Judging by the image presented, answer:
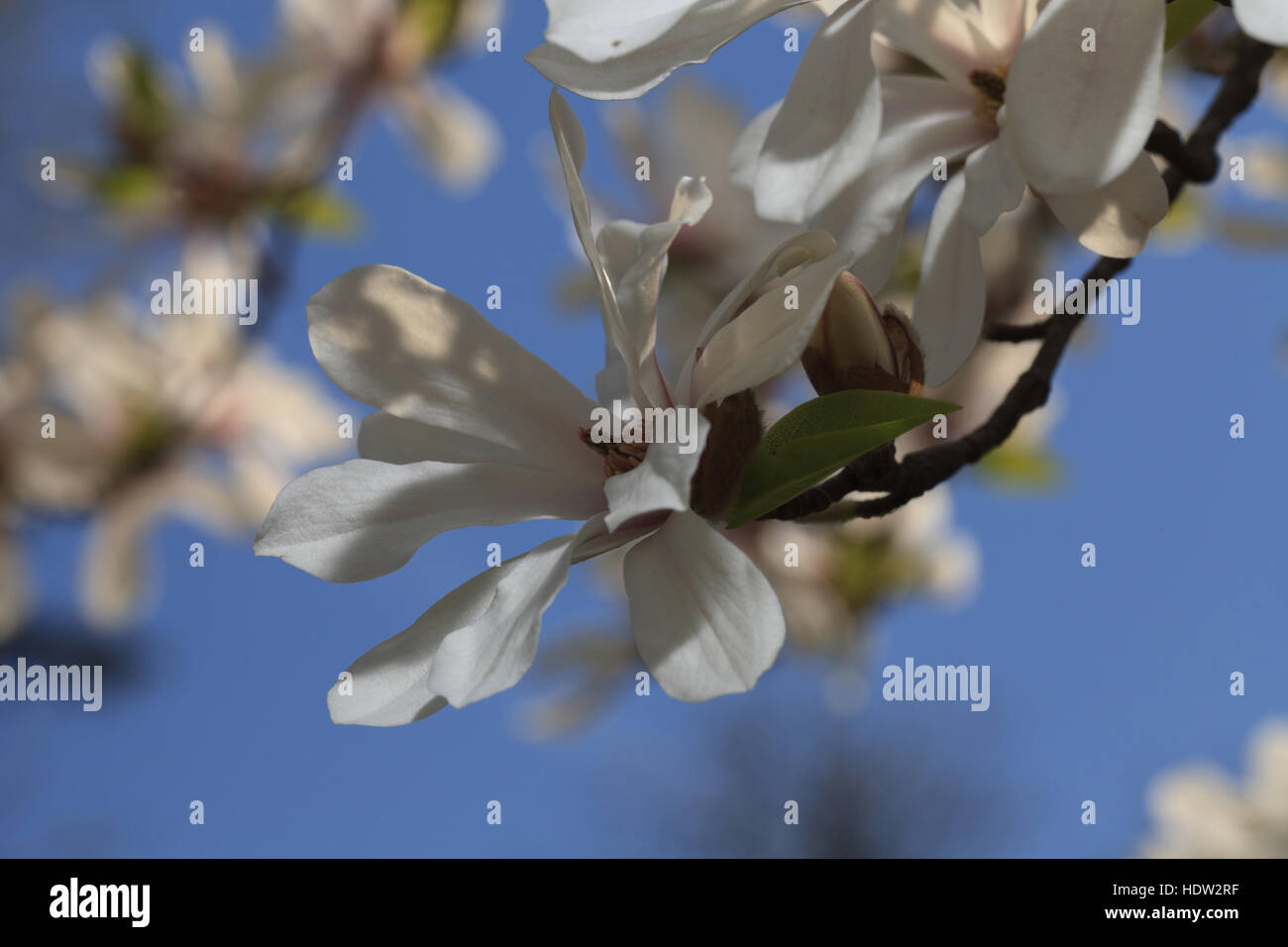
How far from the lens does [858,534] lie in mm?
1403

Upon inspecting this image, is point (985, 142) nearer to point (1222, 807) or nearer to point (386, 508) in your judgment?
point (386, 508)

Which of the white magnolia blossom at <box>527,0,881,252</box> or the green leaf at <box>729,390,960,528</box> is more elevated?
the white magnolia blossom at <box>527,0,881,252</box>

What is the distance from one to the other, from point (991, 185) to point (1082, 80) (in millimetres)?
69

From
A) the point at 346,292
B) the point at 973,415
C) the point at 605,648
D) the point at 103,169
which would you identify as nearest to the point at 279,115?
the point at 103,169

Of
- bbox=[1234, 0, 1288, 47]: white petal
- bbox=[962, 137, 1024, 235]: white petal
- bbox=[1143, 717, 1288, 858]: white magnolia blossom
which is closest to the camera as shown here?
bbox=[1234, 0, 1288, 47]: white petal

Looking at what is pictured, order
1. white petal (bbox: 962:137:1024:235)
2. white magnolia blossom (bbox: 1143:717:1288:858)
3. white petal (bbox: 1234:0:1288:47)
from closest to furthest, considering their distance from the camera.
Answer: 1. white petal (bbox: 1234:0:1288:47)
2. white petal (bbox: 962:137:1024:235)
3. white magnolia blossom (bbox: 1143:717:1288:858)

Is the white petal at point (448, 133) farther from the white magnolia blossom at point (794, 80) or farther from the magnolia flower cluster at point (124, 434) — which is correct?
the white magnolia blossom at point (794, 80)

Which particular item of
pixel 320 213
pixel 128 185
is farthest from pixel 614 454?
pixel 128 185

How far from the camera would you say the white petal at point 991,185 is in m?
0.42

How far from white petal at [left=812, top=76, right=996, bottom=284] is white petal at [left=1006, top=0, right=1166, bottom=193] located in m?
A: 0.09

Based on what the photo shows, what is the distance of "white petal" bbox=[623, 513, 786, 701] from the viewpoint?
0.37 meters

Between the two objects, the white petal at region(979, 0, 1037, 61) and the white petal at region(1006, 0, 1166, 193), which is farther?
the white petal at region(979, 0, 1037, 61)

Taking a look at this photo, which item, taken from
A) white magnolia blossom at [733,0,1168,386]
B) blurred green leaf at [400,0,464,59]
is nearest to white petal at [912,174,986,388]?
white magnolia blossom at [733,0,1168,386]

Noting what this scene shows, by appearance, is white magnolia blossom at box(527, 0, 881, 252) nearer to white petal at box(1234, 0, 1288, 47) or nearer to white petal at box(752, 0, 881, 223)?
white petal at box(752, 0, 881, 223)
